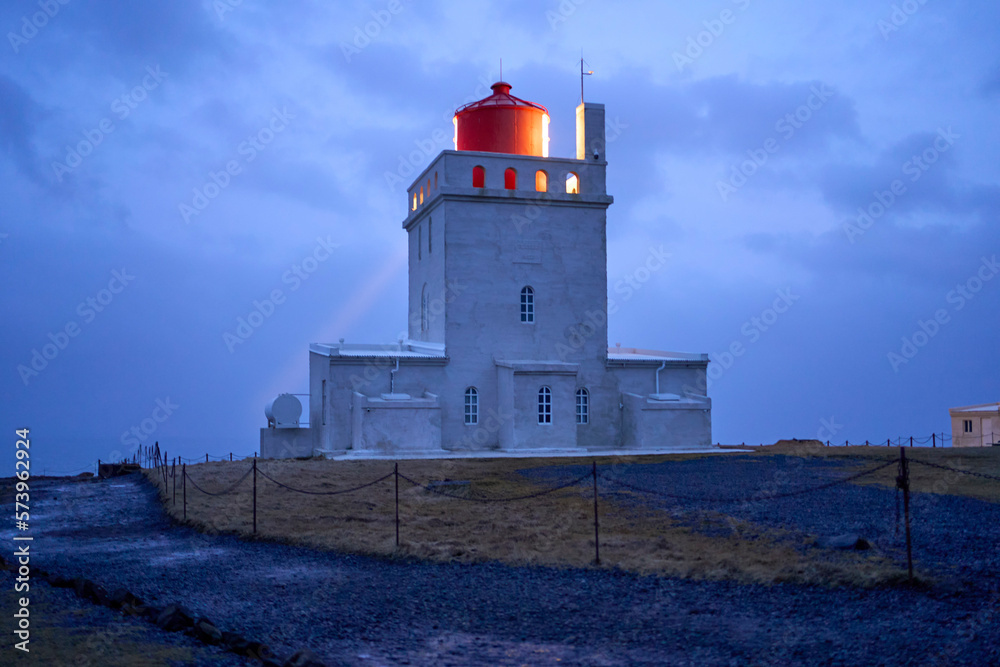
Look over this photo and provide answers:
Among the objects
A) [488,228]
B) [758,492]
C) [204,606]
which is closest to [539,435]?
[488,228]

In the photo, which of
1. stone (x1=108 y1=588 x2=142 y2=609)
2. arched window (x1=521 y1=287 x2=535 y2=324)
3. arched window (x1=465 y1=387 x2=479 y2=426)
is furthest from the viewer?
arched window (x1=521 y1=287 x2=535 y2=324)

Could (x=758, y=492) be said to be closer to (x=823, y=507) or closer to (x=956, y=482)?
(x=823, y=507)

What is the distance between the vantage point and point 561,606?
25.8ft

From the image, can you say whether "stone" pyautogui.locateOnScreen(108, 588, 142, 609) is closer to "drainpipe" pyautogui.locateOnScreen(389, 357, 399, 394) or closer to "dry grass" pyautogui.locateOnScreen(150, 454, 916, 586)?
"dry grass" pyautogui.locateOnScreen(150, 454, 916, 586)

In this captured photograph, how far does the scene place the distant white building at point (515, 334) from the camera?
2416cm

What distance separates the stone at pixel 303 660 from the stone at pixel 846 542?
639cm

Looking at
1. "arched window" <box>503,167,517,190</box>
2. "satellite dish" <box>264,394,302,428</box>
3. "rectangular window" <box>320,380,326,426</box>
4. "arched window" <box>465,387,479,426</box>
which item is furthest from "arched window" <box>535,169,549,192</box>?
"satellite dish" <box>264,394,302,428</box>

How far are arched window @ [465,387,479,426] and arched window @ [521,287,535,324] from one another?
289cm

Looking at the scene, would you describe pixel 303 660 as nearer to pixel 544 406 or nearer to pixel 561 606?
pixel 561 606

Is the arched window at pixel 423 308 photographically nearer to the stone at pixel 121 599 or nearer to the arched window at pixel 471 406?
the arched window at pixel 471 406

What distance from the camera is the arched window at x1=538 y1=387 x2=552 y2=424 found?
24328mm

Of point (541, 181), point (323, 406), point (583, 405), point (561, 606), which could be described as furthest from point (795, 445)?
point (561, 606)

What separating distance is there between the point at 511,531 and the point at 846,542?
4561 mm

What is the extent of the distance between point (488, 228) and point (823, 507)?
15.1 metres
